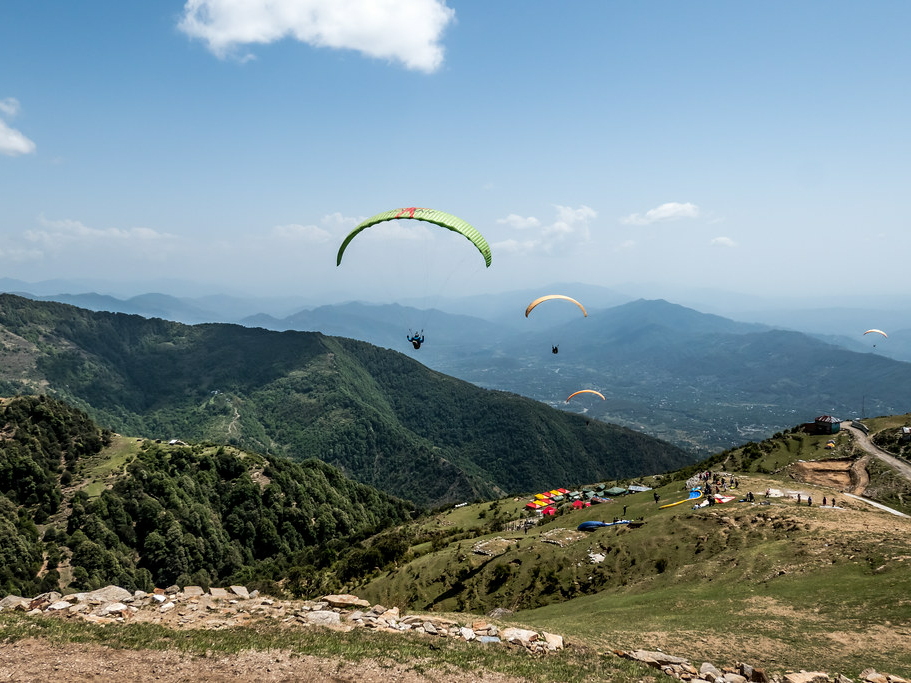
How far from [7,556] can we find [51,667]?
206ft

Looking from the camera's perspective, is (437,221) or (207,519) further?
(207,519)

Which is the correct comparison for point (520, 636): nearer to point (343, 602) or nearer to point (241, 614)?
point (343, 602)

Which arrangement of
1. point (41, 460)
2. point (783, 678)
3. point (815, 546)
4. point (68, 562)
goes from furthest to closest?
1. point (41, 460)
2. point (68, 562)
3. point (815, 546)
4. point (783, 678)

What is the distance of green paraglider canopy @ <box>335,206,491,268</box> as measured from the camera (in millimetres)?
34469

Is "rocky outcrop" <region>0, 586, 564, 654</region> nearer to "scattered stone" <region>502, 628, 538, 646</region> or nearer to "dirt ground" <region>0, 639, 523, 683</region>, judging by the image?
"scattered stone" <region>502, 628, 538, 646</region>

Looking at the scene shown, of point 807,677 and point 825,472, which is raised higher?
point 807,677

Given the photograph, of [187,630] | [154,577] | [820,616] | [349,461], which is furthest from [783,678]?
[349,461]

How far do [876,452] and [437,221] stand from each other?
5512 centimetres

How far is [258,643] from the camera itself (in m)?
15.6

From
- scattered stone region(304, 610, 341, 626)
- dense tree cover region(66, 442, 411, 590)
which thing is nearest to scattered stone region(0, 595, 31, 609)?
scattered stone region(304, 610, 341, 626)

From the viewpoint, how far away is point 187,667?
46.0 feet

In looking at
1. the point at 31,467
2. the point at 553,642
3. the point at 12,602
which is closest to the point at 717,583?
the point at 553,642

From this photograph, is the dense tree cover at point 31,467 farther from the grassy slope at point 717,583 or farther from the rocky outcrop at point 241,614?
the grassy slope at point 717,583

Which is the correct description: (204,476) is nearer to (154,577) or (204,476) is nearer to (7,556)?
(154,577)
